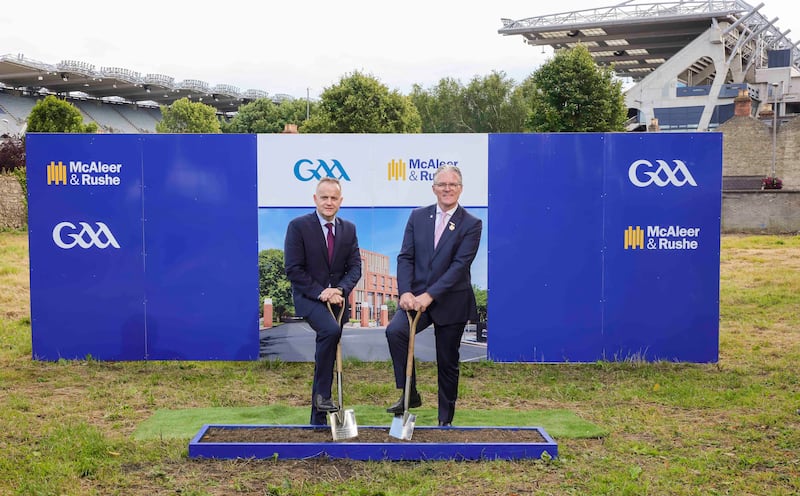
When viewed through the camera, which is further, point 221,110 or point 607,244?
point 221,110

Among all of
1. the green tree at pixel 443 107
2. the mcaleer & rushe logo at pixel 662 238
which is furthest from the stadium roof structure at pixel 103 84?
the mcaleer & rushe logo at pixel 662 238

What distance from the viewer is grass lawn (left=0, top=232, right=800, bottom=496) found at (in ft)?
17.3

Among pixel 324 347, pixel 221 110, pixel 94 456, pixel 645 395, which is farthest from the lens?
pixel 221 110

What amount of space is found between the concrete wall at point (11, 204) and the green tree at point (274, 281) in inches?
858

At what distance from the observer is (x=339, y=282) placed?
6676 millimetres

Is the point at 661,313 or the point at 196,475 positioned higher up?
the point at 661,313

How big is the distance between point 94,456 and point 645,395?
5.15 meters

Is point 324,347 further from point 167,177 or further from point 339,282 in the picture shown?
point 167,177

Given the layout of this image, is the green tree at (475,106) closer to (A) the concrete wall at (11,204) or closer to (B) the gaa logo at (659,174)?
(A) the concrete wall at (11,204)

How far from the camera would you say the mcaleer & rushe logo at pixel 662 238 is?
931 cm

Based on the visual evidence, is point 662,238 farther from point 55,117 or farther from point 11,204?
point 55,117

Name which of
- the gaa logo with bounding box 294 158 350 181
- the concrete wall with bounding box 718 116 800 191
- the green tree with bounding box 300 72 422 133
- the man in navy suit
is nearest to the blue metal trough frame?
the man in navy suit

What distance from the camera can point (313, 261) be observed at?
6.60 metres

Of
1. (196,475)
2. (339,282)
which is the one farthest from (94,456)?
(339,282)
